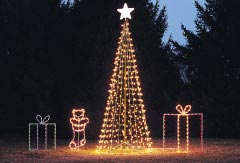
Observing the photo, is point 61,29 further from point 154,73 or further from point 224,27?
point 224,27

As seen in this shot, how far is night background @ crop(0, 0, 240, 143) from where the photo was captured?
89.9 ft

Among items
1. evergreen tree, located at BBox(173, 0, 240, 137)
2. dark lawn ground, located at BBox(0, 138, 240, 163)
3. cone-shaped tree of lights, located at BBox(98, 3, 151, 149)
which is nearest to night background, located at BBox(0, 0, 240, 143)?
evergreen tree, located at BBox(173, 0, 240, 137)

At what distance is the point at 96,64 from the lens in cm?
2741

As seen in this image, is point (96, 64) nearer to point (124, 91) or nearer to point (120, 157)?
point (124, 91)

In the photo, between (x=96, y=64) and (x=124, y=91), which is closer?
(x=124, y=91)

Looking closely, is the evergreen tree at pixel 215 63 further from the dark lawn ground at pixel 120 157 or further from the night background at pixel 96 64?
the dark lawn ground at pixel 120 157

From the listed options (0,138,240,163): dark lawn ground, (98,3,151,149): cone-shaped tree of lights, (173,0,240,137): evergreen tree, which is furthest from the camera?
(173,0,240,137): evergreen tree

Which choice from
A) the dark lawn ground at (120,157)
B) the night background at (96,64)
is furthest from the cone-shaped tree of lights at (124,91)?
the night background at (96,64)

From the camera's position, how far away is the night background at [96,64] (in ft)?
89.9

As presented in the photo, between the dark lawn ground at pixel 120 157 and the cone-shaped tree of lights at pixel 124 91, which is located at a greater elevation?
the cone-shaped tree of lights at pixel 124 91

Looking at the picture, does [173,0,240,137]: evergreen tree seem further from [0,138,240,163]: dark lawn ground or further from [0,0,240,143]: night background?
[0,138,240,163]: dark lawn ground

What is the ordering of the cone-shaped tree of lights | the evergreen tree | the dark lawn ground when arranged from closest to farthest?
1. the dark lawn ground
2. the cone-shaped tree of lights
3. the evergreen tree

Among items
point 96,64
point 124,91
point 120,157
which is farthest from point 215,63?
point 120,157

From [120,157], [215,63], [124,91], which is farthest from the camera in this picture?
[215,63]
